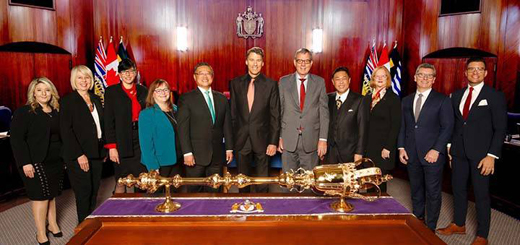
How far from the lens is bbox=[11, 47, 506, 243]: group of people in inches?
115

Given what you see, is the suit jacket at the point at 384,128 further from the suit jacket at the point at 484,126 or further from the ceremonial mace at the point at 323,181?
the ceremonial mace at the point at 323,181

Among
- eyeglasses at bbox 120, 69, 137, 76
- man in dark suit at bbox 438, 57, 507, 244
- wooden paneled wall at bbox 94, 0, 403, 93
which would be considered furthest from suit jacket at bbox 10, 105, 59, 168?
wooden paneled wall at bbox 94, 0, 403, 93

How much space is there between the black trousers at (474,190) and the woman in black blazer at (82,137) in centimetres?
330

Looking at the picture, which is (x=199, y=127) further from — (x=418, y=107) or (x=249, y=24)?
(x=249, y=24)

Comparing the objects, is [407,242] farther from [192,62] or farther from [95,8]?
[95,8]

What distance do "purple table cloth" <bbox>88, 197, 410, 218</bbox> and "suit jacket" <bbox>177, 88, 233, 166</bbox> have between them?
1295 millimetres

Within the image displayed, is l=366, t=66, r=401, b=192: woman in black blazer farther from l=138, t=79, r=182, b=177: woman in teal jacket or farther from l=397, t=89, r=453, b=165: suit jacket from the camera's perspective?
l=138, t=79, r=182, b=177: woman in teal jacket

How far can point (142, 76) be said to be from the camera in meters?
6.66

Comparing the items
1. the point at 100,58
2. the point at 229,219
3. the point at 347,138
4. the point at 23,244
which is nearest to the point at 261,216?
the point at 229,219

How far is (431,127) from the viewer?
3025 millimetres

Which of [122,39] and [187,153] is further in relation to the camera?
[122,39]

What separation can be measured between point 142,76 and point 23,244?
410 centimetres

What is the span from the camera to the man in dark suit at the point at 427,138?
2.99 meters

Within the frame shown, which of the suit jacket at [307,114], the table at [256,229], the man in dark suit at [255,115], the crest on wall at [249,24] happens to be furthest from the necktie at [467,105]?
the crest on wall at [249,24]
